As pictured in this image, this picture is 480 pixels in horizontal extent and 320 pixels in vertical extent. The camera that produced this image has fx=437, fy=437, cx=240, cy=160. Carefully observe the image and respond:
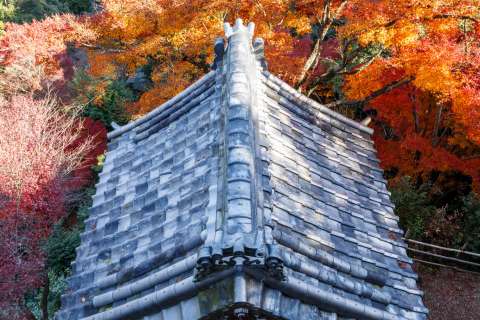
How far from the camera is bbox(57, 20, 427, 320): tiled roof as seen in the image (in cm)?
464

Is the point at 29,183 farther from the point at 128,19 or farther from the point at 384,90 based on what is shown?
the point at 384,90

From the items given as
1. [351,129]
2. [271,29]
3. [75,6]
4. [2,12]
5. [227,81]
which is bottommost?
[227,81]

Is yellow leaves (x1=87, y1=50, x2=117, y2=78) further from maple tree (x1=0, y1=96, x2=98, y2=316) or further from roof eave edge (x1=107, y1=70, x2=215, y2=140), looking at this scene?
roof eave edge (x1=107, y1=70, x2=215, y2=140)

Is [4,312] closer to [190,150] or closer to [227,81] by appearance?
[190,150]

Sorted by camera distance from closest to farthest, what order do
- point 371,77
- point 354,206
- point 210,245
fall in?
point 210,245 < point 354,206 < point 371,77

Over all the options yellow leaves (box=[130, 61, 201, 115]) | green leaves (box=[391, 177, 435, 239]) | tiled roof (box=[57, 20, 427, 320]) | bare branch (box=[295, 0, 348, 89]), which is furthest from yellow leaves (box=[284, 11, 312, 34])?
tiled roof (box=[57, 20, 427, 320])

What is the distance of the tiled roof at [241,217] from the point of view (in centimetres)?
464

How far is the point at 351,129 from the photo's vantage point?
9625 mm

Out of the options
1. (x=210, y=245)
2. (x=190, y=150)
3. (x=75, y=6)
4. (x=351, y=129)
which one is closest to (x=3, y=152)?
(x=190, y=150)

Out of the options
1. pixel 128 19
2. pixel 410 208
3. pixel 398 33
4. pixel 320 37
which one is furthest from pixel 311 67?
pixel 128 19

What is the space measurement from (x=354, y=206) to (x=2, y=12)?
1164 inches

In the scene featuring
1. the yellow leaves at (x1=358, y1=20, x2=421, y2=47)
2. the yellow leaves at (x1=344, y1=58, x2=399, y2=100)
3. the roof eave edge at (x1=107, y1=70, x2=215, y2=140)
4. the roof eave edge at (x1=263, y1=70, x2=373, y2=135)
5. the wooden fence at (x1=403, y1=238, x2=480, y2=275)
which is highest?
the yellow leaves at (x1=344, y1=58, x2=399, y2=100)

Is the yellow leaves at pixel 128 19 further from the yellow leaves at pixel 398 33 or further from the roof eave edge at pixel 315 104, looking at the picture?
the roof eave edge at pixel 315 104

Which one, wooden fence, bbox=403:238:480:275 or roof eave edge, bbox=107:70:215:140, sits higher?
roof eave edge, bbox=107:70:215:140
